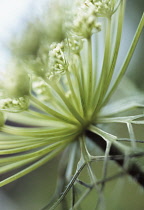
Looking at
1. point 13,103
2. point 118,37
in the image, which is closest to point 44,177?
point 13,103

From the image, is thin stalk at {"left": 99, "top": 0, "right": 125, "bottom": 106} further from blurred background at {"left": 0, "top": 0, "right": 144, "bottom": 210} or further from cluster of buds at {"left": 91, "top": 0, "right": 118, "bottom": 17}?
blurred background at {"left": 0, "top": 0, "right": 144, "bottom": 210}

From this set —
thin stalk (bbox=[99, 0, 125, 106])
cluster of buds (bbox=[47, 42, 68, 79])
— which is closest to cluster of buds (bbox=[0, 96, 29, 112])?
cluster of buds (bbox=[47, 42, 68, 79])

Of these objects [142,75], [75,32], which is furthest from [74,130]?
[142,75]

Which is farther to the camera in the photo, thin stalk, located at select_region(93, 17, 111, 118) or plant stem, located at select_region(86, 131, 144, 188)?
thin stalk, located at select_region(93, 17, 111, 118)

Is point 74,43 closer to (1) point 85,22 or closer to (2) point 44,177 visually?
(1) point 85,22

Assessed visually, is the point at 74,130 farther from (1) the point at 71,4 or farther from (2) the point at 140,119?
(1) the point at 71,4

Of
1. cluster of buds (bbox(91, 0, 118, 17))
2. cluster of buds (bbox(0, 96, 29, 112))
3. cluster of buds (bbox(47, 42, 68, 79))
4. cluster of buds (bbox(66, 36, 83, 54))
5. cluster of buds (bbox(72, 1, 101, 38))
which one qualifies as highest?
cluster of buds (bbox(91, 0, 118, 17))
